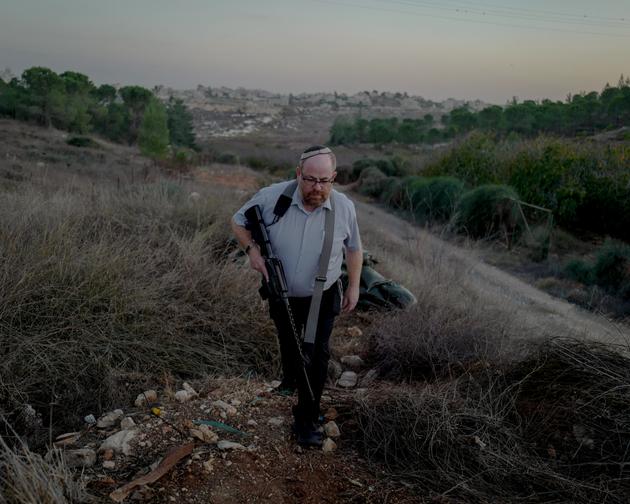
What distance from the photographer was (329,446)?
10.4ft

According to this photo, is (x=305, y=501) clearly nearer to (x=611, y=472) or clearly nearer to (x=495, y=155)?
(x=611, y=472)

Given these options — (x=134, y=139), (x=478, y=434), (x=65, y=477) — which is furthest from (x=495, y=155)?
(x=134, y=139)

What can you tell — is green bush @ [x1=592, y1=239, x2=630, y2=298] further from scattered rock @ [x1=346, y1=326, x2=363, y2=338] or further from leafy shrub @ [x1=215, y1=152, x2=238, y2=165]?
leafy shrub @ [x1=215, y1=152, x2=238, y2=165]

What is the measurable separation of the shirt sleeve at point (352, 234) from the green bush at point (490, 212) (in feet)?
43.9

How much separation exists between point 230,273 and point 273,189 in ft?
7.18

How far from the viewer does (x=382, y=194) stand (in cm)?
2312

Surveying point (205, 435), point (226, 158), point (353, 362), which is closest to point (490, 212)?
point (353, 362)

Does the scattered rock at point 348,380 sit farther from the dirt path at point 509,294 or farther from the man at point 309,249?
the dirt path at point 509,294

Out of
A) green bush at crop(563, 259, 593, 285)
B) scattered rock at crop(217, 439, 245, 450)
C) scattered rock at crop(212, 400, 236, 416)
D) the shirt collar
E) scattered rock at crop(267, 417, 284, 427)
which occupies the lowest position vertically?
green bush at crop(563, 259, 593, 285)

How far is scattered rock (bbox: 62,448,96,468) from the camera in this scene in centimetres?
270

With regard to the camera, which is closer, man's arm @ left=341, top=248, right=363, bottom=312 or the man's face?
the man's face

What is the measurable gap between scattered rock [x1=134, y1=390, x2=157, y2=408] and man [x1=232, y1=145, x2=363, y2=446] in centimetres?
100

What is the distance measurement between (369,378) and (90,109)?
40386mm

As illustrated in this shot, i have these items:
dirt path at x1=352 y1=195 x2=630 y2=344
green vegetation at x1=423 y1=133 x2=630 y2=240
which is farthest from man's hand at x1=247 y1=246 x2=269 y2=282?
green vegetation at x1=423 y1=133 x2=630 y2=240
